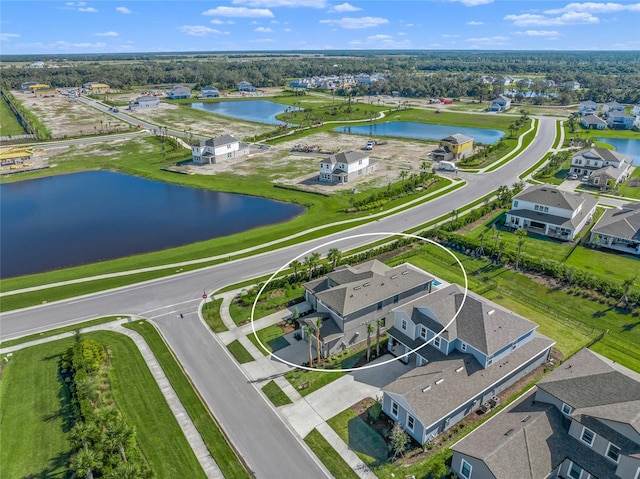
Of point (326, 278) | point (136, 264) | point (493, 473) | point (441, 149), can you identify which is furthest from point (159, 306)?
point (441, 149)

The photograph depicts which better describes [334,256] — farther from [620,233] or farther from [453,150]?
[453,150]

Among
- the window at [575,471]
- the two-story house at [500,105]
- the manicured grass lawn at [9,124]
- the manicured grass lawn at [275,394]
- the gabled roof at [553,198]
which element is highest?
the two-story house at [500,105]

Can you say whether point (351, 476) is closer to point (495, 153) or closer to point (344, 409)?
point (344, 409)

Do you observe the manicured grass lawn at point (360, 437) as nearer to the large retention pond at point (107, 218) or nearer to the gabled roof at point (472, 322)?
the gabled roof at point (472, 322)

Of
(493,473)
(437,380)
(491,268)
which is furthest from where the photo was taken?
(491,268)

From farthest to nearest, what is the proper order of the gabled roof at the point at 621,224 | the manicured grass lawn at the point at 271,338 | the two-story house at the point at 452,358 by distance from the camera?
the gabled roof at the point at 621,224, the manicured grass lawn at the point at 271,338, the two-story house at the point at 452,358

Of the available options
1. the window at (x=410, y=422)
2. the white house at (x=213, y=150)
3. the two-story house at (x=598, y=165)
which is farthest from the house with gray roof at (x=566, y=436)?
the white house at (x=213, y=150)
